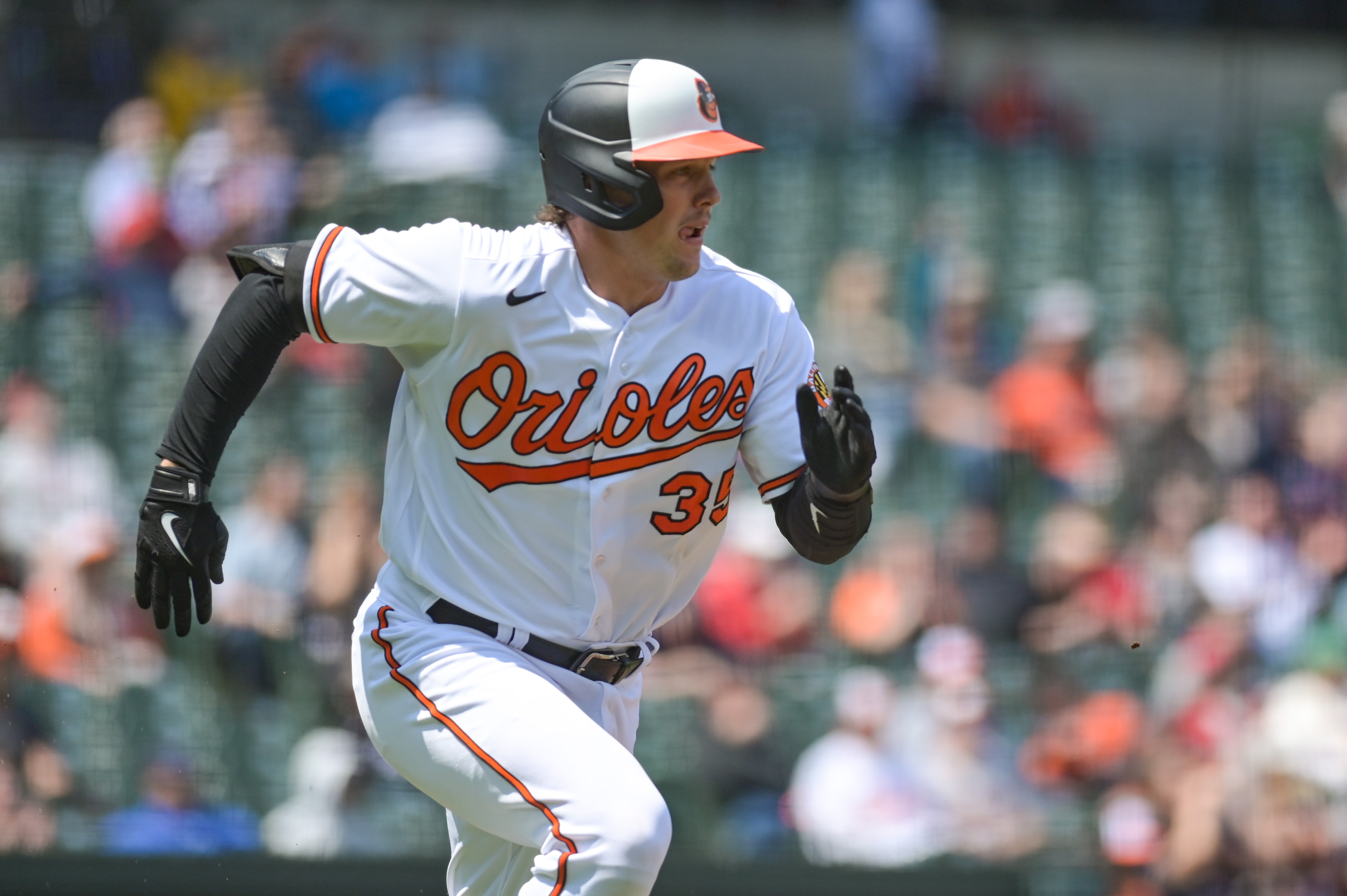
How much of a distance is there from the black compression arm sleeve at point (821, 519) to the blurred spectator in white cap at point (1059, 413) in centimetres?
379

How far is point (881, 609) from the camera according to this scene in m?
6.62

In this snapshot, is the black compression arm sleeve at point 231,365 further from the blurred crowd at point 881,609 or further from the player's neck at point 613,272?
the blurred crowd at point 881,609

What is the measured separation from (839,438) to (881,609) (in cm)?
353

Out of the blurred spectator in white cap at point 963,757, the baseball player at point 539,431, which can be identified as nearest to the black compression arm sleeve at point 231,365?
the baseball player at point 539,431

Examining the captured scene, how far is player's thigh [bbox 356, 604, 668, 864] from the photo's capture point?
9.75 feet

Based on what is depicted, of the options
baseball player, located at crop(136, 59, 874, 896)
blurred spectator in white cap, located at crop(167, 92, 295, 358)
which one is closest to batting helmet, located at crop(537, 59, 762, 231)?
baseball player, located at crop(136, 59, 874, 896)

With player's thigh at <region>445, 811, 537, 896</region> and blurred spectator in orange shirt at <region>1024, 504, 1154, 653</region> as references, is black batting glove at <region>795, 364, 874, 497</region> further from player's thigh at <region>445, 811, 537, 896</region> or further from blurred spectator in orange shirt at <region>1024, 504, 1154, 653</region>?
blurred spectator in orange shirt at <region>1024, 504, 1154, 653</region>

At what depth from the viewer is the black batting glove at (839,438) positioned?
315 cm

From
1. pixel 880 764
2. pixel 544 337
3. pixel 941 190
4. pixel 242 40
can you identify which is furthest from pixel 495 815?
pixel 242 40

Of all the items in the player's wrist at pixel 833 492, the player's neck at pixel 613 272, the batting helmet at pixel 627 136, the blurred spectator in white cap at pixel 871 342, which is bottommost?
the blurred spectator in white cap at pixel 871 342

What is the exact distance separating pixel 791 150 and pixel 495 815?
212 inches

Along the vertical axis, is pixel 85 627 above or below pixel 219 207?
below

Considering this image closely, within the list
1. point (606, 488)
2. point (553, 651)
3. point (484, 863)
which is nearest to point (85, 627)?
point (484, 863)

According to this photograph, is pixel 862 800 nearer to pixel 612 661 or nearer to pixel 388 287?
pixel 612 661
